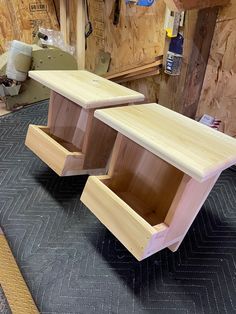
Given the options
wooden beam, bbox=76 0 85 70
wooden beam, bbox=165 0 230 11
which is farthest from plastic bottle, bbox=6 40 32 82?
wooden beam, bbox=165 0 230 11

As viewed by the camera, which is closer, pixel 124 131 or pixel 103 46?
pixel 124 131

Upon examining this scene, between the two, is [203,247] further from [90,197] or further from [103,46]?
[103,46]

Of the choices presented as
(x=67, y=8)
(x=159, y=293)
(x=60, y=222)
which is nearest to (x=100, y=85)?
(x=60, y=222)

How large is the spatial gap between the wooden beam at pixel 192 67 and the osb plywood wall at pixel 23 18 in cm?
157

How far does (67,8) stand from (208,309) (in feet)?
8.56

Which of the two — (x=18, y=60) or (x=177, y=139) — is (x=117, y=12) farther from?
(x=177, y=139)

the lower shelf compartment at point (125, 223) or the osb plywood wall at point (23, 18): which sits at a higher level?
the osb plywood wall at point (23, 18)

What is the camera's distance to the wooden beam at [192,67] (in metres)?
1.46

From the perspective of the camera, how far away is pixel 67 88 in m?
1.17

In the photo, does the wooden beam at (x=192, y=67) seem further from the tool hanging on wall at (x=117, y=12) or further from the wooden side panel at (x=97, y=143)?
the tool hanging on wall at (x=117, y=12)

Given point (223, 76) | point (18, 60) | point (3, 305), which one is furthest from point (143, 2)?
point (3, 305)

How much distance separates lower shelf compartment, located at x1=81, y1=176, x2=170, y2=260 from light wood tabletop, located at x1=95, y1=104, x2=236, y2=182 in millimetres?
223

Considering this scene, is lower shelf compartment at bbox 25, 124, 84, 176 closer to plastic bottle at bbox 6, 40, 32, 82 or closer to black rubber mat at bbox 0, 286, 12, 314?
black rubber mat at bbox 0, 286, 12, 314

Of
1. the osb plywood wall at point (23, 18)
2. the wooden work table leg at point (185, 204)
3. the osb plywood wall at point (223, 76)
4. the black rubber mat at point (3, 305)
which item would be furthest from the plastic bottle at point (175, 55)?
the osb plywood wall at point (23, 18)
